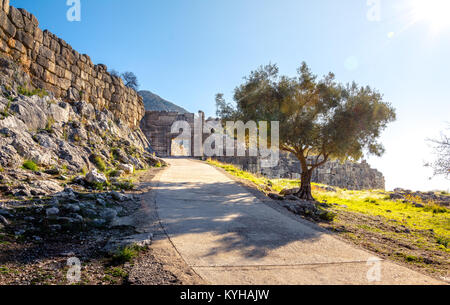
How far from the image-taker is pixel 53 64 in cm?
834

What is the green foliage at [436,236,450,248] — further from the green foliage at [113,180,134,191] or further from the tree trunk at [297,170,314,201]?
the green foliage at [113,180,134,191]

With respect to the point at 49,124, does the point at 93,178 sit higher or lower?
lower

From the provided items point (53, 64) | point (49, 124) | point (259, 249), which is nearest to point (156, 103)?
point (53, 64)

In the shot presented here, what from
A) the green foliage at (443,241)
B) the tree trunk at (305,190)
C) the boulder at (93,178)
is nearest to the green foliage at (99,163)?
the boulder at (93,178)

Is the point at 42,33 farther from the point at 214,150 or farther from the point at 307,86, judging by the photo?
the point at 214,150

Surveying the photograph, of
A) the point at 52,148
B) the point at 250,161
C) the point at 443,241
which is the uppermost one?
the point at 52,148

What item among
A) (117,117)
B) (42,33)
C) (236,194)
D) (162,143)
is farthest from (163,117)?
(236,194)

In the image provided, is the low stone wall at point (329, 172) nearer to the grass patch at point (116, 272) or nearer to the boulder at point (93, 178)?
the boulder at point (93, 178)

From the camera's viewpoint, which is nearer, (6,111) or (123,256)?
(123,256)

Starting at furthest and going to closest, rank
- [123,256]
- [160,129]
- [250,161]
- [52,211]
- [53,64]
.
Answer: [160,129] < [250,161] < [53,64] < [52,211] < [123,256]

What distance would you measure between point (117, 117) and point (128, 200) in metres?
8.45

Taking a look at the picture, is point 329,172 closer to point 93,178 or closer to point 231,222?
point 231,222

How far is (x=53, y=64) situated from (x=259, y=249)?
917 centimetres

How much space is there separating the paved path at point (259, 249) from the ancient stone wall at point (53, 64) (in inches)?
244
